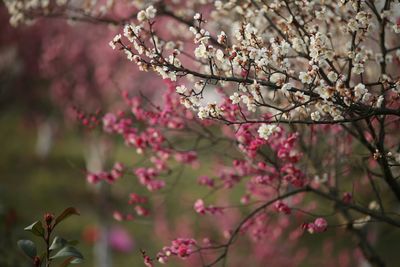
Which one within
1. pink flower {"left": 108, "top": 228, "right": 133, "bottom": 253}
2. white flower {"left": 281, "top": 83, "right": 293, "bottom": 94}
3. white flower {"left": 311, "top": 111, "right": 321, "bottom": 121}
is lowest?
white flower {"left": 311, "top": 111, "right": 321, "bottom": 121}

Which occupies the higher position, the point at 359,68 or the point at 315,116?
the point at 359,68

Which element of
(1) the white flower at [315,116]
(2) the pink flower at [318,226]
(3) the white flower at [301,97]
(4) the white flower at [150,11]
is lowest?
(2) the pink flower at [318,226]

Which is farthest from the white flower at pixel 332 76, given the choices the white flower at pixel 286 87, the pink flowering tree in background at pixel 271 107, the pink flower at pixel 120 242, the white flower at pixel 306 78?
the pink flower at pixel 120 242

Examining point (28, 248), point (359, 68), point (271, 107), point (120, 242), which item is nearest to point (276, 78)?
point (271, 107)

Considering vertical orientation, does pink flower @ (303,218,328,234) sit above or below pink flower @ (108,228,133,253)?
below

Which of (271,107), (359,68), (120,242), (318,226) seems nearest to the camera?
(271,107)

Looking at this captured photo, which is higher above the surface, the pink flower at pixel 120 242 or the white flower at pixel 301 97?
the pink flower at pixel 120 242

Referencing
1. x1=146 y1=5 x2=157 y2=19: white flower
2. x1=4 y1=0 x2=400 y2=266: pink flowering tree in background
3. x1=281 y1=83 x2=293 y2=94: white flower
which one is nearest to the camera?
x1=281 y1=83 x2=293 y2=94: white flower

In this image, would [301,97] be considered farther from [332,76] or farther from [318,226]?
[318,226]

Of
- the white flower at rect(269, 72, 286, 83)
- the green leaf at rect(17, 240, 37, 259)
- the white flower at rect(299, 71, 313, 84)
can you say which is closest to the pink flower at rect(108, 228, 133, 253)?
the green leaf at rect(17, 240, 37, 259)

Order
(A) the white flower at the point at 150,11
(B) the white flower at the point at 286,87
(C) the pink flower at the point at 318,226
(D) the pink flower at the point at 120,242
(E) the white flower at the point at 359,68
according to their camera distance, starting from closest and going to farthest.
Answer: (B) the white flower at the point at 286,87
(E) the white flower at the point at 359,68
(A) the white flower at the point at 150,11
(C) the pink flower at the point at 318,226
(D) the pink flower at the point at 120,242

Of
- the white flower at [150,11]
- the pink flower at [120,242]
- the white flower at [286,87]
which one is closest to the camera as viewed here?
the white flower at [286,87]

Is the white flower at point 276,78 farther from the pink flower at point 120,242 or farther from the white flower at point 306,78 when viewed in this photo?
the pink flower at point 120,242

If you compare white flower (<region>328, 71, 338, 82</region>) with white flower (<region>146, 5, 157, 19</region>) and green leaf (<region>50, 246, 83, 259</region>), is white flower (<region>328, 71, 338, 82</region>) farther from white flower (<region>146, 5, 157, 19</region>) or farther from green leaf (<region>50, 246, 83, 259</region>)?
green leaf (<region>50, 246, 83, 259</region>)
